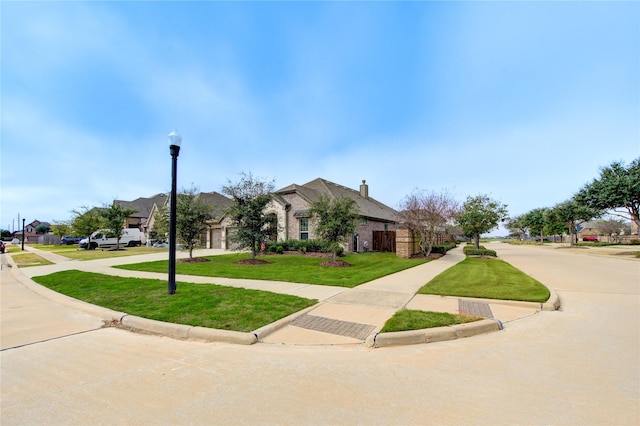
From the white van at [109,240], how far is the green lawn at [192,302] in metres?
23.6

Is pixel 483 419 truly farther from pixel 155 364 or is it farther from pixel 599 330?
pixel 599 330

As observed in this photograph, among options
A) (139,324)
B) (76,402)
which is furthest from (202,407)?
(139,324)

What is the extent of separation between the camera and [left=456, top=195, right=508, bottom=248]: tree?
2431cm

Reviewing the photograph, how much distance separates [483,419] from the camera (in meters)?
2.66

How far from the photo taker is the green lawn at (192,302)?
5.46 metres

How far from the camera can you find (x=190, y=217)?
53.3ft

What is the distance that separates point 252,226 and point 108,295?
8.30 meters

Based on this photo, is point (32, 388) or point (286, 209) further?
point (286, 209)

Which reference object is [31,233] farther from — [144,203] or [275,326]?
[275,326]

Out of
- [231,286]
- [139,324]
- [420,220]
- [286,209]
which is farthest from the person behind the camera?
[286,209]

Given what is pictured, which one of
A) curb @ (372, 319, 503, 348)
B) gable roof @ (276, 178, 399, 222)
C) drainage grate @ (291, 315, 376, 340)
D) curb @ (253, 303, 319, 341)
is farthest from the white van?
curb @ (372, 319, 503, 348)

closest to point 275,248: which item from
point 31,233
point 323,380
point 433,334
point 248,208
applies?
point 248,208

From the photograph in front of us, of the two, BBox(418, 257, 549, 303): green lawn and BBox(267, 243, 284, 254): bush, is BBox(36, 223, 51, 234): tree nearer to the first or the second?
BBox(267, 243, 284, 254): bush

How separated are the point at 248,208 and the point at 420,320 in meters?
11.8
